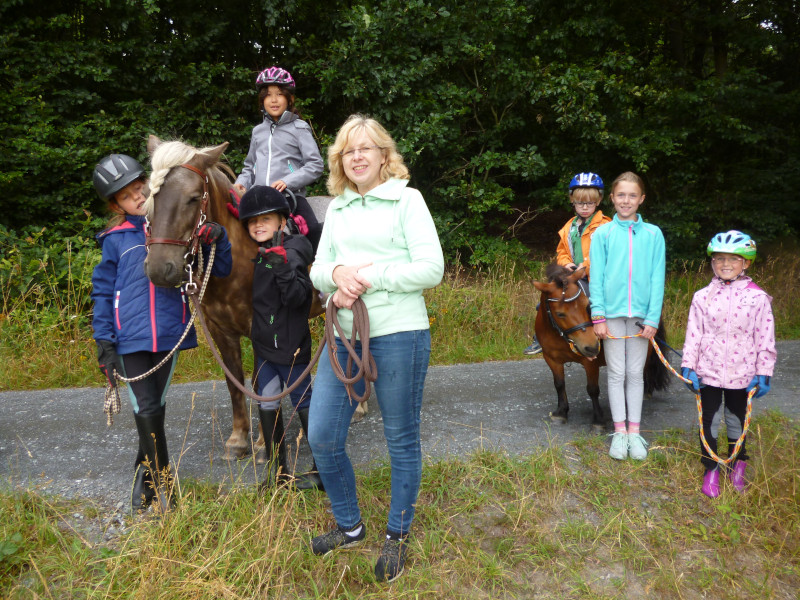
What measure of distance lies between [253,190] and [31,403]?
11.3ft

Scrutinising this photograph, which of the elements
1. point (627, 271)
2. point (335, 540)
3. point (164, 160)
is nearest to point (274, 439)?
point (335, 540)

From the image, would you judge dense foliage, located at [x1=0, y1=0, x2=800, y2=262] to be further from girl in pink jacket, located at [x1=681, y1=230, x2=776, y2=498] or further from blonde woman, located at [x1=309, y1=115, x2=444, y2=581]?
blonde woman, located at [x1=309, y1=115, x2=444, y2=581]

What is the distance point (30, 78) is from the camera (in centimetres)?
768

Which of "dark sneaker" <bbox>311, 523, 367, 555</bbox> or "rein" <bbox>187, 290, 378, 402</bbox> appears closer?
"rein" <bbox>187, 290, 378, 402</bbox>

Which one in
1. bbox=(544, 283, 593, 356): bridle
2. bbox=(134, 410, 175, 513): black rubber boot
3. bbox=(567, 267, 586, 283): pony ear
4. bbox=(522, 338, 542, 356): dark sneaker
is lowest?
bbox=(522, 338, 542, 356): dark sneaker

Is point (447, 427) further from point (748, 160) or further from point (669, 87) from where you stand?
point (748, 160)

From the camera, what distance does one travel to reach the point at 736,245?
124 inches

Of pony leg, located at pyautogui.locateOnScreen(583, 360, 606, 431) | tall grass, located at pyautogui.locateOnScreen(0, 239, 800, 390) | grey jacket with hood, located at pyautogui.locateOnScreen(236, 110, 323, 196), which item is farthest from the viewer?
tall grass, located at pyautogui.locateOnScreen(0, 239, 800, 390)

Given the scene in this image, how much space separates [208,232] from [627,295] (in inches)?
106

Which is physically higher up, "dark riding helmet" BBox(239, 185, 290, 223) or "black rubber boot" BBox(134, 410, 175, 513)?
"dark riding helmet" BBox(239, 185, 290, 223)

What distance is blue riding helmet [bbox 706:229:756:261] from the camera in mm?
3133

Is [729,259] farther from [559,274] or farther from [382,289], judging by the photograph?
[382,289]

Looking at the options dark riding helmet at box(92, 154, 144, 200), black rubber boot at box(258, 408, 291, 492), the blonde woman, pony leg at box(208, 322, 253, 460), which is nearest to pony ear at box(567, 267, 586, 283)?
the blonde woman

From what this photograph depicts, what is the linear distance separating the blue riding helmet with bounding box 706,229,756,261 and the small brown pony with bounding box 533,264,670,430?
97cm
